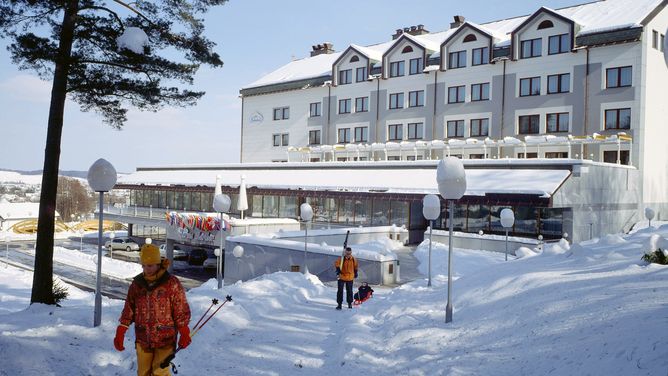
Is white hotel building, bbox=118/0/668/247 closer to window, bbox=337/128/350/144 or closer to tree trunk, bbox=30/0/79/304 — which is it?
window, bbox=337/128/350/144

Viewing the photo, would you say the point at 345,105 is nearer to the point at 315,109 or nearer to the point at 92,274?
the point at 315,109

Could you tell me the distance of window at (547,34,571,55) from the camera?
30828 mm

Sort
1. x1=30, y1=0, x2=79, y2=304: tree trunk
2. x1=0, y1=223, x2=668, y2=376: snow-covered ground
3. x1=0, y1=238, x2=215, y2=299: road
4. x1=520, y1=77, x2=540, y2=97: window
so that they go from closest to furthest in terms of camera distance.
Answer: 1. x1=0, y1=223, x2=668, y2=376: snow-covered ground
2. x1=30, y1=0, x2=79, y2=304: tree trunk
3. x1=0, y1=238, x2=215, y2=299: road
4. x1=520, y1=77, x2=540, y2=97: window

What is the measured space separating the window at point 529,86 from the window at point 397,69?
370 inches

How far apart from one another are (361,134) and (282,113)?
938 cm

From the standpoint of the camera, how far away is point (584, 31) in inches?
1185

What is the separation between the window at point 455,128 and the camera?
3547cm

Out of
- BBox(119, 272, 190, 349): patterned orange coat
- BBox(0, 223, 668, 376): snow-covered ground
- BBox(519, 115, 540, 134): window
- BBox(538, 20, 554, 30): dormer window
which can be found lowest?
BBox(0, 223, 668, 376): snow-covered ground

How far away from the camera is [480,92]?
34.6 meters

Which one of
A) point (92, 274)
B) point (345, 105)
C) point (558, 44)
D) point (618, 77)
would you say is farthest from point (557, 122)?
point (92, 274)

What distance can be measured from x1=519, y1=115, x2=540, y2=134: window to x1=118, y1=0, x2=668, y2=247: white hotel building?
64mm

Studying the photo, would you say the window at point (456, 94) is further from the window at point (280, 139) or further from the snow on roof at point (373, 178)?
the window at point (280, 139)

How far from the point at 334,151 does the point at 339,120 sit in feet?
11.7

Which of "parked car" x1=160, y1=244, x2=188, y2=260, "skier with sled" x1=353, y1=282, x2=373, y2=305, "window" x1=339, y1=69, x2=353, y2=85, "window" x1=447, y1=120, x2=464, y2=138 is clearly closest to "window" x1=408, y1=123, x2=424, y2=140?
"window" x1=447, y1=120, x2=464, y2=138
